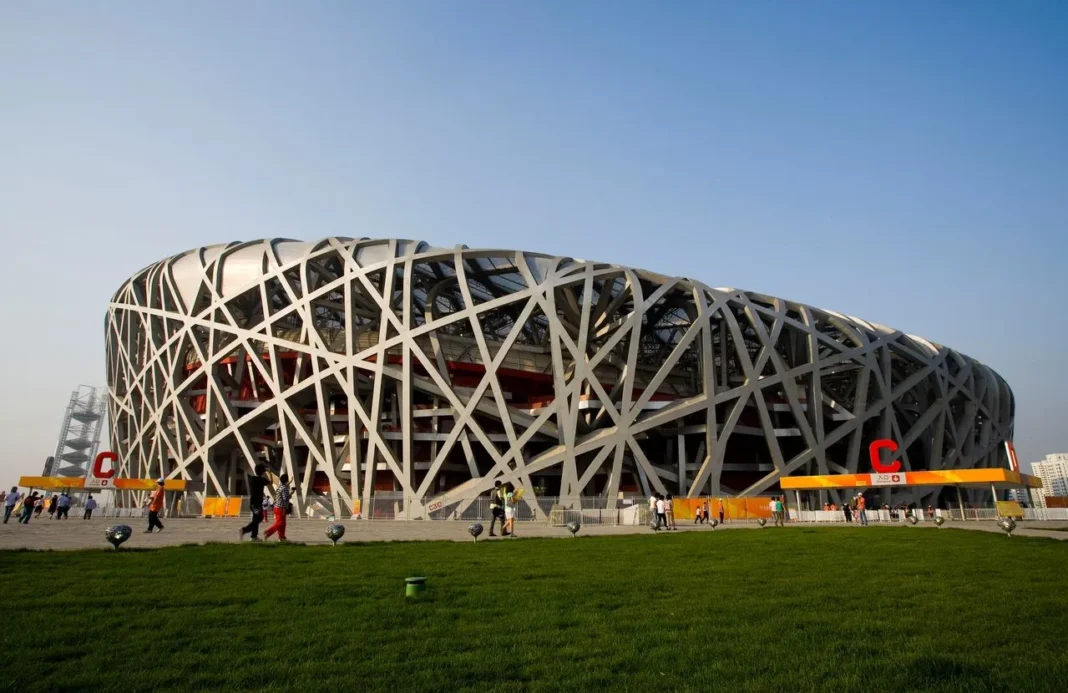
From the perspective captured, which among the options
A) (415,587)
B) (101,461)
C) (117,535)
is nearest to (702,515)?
(117,535)

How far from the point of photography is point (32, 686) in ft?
13.4

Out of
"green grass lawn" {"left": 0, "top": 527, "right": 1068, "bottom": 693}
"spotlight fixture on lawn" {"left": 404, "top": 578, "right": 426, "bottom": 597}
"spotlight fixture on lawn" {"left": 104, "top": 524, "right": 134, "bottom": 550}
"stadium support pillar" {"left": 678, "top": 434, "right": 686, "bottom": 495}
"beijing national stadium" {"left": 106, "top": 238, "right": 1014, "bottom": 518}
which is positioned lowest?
"green grass lawn" {"left": 0, "top": 527, "right": 1068, "bottom": 693}

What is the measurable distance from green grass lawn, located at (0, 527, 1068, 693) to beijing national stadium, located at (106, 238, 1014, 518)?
2384 cm

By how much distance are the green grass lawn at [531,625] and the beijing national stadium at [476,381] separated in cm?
2384

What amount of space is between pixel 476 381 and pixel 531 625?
38733mm

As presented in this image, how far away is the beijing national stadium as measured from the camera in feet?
119

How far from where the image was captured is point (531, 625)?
19.5ft

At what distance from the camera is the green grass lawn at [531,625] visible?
431 cm

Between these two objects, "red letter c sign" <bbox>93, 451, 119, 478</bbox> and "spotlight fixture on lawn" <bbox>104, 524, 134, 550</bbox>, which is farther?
"red letter c sign" <bbox>93, 451, 119, 478</bbox>

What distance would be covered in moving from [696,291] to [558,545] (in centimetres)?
2818

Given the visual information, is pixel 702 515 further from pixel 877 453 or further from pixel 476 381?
pixel 476 381

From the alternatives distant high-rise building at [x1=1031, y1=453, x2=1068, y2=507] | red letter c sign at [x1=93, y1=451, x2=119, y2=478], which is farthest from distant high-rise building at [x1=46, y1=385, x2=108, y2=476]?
distant high-rise building at [x1=1031, y1=453, x2=1068, y2=507]

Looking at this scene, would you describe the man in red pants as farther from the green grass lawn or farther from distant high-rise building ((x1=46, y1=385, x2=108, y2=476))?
distant high-rise building ((x1=46, y1=385, x2=108, y2=476))

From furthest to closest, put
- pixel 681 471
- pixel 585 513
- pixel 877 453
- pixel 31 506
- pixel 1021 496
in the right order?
pixel 1021 496 < pixel 877 453 < pixel 681 471 < pixel 585 513 < pixel 31 506
